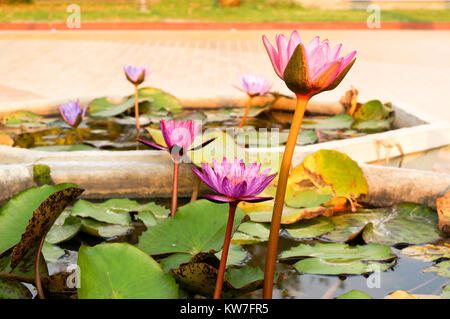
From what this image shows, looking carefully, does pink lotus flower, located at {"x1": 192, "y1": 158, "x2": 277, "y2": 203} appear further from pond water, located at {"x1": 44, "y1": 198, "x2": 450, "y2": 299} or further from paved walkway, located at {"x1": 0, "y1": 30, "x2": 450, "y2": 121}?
paved walkway, located at {"x1": 0, "y1": 30, "x2": 450, "y2": 121}

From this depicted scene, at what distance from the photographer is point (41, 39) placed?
1019 centimetres

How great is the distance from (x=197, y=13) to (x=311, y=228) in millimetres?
14080

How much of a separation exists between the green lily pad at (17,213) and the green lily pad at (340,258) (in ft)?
2.18

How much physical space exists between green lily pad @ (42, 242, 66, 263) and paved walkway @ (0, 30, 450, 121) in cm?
214

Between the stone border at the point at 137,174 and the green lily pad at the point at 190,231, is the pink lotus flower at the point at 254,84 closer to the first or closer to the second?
the stone border at the point at 137,174

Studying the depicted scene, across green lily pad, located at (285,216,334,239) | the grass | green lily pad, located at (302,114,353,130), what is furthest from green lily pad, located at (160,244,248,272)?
the grass

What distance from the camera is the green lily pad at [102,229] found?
5.63 ft

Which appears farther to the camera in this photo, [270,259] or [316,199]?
[316,199]

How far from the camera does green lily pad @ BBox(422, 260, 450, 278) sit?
1.52m

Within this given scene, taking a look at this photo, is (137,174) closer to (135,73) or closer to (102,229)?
(102,229)

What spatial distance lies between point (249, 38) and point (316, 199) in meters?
8.96

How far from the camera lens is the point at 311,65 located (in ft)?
3.41
